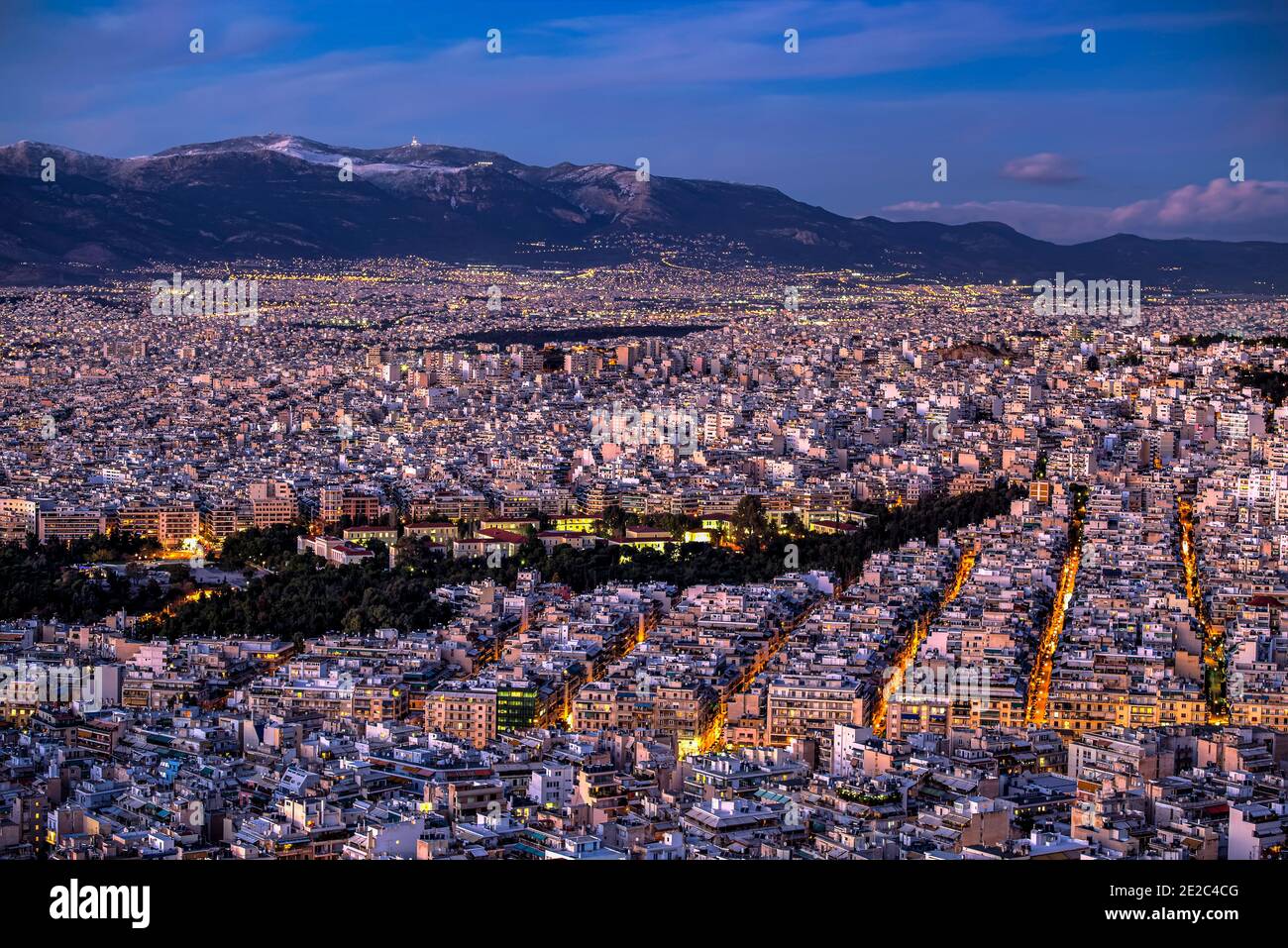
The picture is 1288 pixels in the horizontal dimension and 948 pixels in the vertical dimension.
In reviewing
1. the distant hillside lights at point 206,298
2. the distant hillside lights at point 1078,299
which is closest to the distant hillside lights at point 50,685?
the distant hillside lights at point 1078,299

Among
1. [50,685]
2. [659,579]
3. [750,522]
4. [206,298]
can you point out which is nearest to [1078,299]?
[206,298]

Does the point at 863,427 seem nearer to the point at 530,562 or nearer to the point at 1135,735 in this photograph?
the point at 530,562

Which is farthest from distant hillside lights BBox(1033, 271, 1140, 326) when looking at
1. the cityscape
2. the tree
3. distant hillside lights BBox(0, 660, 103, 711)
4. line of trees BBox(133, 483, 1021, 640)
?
distant hillside lights BBox(0, 660, 103, 711)

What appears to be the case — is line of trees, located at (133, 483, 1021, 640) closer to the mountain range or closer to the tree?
the tree

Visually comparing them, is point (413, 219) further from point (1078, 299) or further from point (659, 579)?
point (659, 579)

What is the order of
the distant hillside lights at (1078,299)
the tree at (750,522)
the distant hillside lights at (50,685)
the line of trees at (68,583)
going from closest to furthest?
the distant hillside lights at (50,685), the line of trees at (68,583), the tree at (750,522), the distant hillside lights at (1078,299)

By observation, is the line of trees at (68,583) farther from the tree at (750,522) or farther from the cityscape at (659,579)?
the tree at (750,522)
